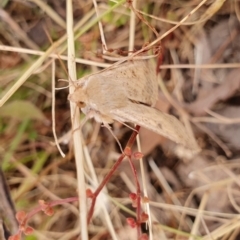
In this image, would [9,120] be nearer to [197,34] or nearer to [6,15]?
[6,15]

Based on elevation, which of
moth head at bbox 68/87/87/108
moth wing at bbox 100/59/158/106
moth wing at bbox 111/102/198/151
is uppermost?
moth wing at bbox 100/59/158/106

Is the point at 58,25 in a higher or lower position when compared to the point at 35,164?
higher

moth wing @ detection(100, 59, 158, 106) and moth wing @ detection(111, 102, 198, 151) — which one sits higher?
moth wing @ detection(100, 59, 158, 106)

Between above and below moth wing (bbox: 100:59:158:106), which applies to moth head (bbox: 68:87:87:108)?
below

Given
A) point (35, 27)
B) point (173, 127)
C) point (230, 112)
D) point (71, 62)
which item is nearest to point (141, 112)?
point (173, 127)

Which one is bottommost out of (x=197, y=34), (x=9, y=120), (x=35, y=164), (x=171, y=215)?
(x=171, y=215)
